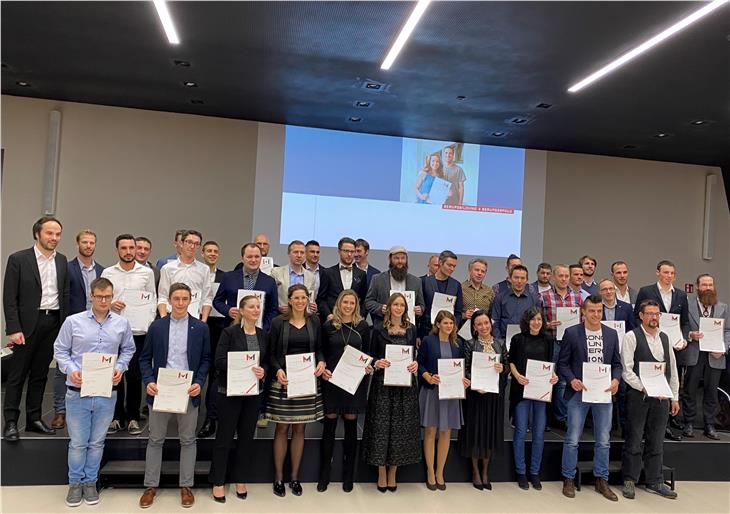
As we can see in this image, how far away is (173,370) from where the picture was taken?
3.58 meters

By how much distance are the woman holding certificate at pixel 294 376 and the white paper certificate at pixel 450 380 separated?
896 millimetres

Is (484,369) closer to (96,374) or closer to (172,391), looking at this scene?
(172,391)

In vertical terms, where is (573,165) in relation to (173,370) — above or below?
above

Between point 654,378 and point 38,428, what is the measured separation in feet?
15.5

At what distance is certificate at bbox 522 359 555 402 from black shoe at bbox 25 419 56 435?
11.8 ft

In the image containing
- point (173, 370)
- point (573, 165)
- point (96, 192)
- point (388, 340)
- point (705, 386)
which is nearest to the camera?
point (173, 370)

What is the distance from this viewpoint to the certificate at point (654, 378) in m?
4.24

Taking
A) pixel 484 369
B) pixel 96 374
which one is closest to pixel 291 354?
pixel 96 374

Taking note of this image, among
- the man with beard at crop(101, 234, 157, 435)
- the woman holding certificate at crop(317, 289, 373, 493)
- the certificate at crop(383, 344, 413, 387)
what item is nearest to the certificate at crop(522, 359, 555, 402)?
the certificate at crop(383, 344, 413, 387)

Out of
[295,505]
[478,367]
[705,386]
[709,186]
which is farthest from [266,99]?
[709,186]

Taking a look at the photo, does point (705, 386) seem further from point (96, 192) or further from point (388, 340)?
point (96, 192)

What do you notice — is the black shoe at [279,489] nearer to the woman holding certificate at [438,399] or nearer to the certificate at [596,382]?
the woman holding certificate at [438,399]

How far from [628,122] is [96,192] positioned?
22.8 feet

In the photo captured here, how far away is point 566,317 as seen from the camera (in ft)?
15.6
